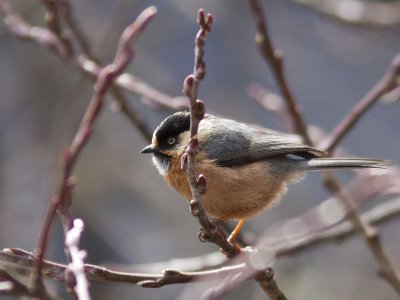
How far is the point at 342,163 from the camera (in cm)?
441

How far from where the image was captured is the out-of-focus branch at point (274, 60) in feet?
13.0

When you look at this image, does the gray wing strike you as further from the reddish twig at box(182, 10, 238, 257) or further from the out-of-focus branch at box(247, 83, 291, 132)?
the reddish twig at box(182, 10, 238, 257)

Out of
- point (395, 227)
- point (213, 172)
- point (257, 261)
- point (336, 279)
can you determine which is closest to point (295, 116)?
point (213, 172)

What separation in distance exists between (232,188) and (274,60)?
866 mm

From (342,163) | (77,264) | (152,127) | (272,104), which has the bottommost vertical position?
(77,264)

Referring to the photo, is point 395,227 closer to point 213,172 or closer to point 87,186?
point 87,186

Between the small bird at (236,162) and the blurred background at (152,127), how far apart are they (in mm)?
3089

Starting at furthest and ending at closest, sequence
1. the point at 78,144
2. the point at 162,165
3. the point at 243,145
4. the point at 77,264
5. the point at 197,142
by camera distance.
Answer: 1. the point at 243,145
2. the point at 162,165
3. the point at 197,142
4. the point at 78,144
5. the point at 77,264

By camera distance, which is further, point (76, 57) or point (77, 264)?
point (76, 57)

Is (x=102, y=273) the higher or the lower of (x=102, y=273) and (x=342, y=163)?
the lower

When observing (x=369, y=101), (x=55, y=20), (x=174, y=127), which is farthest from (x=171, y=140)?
(x=369, y=101)

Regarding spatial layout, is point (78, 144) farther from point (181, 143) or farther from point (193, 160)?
point (181, 143)

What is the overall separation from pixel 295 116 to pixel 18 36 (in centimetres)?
191

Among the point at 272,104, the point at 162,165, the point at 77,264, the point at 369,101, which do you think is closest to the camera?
the point at 77,264
